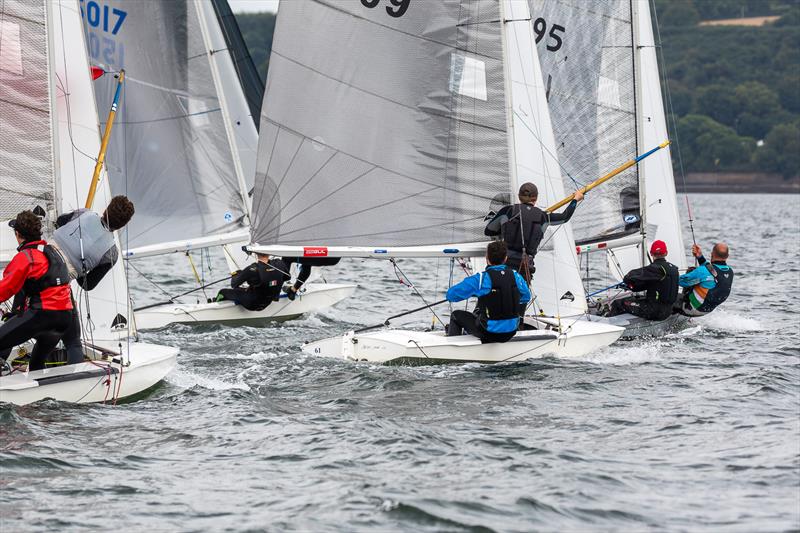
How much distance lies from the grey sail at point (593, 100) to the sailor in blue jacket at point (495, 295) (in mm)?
4227

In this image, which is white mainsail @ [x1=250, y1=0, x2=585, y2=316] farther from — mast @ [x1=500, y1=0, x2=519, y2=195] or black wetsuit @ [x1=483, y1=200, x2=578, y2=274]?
black wetsuit @ [x1=483, y1=200, x2=578, y2=274]

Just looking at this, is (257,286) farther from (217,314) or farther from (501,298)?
(501,298)

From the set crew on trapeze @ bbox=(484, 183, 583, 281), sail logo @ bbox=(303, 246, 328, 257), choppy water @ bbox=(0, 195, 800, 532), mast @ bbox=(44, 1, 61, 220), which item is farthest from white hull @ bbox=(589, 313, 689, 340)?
mast @ bbox=(44, 1, 61, 220)

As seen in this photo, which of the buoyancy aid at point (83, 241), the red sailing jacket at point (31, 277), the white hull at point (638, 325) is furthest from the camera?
the white hull at point (638, 325)

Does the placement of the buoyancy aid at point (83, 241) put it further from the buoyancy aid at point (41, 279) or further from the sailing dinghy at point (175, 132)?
the sailing dinghy at point (175, 132)

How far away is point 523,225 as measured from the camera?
1143 cm

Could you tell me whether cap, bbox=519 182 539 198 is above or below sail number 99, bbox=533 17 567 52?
below

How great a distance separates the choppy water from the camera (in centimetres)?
678

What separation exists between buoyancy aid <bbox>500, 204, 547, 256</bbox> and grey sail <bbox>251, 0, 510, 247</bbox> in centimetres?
40

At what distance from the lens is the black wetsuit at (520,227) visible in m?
11.4

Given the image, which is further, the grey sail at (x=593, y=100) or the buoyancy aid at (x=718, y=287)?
the grey sail at (x=593, y=100)

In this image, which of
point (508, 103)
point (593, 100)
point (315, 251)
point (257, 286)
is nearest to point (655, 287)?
point (508, 103)

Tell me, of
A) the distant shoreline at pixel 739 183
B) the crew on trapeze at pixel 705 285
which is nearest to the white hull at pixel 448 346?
the crew on trapeze at pixel 705 285

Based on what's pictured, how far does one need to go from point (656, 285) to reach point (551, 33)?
13.7 ft
